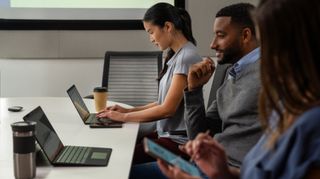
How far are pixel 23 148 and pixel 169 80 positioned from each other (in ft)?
3.53

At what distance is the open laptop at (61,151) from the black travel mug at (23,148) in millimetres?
125

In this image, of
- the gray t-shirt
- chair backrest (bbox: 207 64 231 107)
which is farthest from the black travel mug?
chair backrest (bbox: 207 64 231 107)

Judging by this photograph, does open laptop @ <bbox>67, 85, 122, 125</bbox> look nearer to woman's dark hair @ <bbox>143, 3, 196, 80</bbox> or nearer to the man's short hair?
woman's dark hair @ <bbox>143, 3, 196, 80</bbox>

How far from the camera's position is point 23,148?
1327mm

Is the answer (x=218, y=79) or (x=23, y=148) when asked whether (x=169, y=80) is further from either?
(x=23, y=148)

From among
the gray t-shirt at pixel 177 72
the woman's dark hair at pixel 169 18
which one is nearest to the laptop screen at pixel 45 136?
the gray t-shirt at pixel 177 72

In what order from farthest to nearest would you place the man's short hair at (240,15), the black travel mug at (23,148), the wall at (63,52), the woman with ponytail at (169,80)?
the wall at (63,52) < the woman with ponytail at (169,80) < the man's short hair at (240,15) < the black travel mug at (23,148)

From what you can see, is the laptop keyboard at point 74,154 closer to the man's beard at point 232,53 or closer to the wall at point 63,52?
the man's beard at point 232,53

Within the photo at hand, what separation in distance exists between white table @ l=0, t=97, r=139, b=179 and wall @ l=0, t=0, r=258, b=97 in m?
1.06

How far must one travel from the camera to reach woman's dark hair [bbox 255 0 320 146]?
0.92 metres

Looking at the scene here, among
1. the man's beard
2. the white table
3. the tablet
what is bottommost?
the white table

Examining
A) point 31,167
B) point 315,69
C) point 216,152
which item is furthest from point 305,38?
point 31,167

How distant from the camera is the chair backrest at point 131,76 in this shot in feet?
10.6

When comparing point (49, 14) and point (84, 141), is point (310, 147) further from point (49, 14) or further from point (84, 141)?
point (49, 14)
